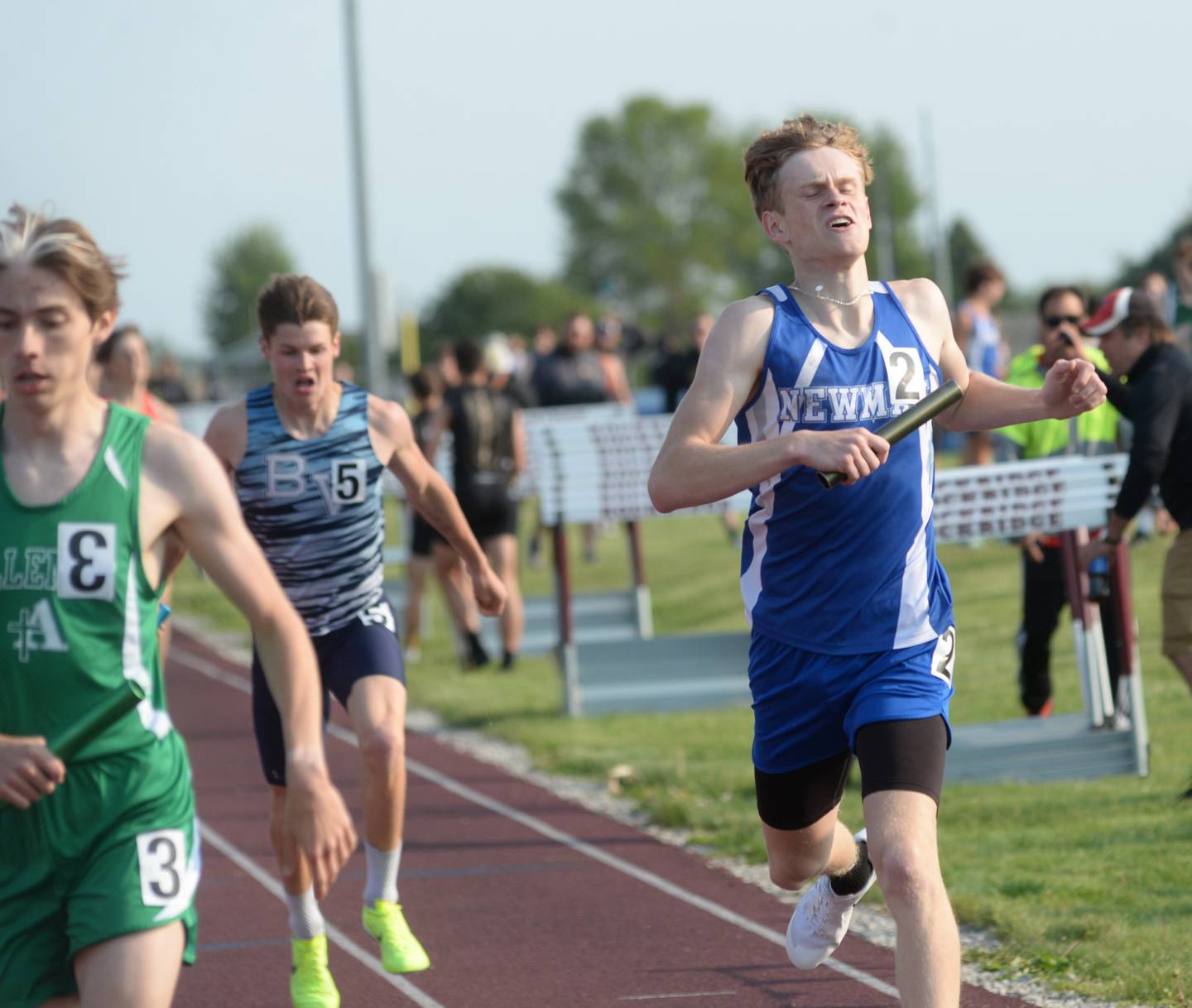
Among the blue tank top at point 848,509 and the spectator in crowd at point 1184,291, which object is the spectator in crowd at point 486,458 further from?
the blue tank top at point 848,509

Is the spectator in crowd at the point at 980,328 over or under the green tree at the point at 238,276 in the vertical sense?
under

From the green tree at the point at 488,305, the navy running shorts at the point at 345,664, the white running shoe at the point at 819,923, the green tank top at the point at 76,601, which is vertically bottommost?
the white running shoe at the point at 819,923

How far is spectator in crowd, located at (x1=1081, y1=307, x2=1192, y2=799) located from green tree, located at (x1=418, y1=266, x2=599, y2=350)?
81018 mm

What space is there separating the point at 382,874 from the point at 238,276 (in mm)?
139359

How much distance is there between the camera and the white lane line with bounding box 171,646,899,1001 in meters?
5.95

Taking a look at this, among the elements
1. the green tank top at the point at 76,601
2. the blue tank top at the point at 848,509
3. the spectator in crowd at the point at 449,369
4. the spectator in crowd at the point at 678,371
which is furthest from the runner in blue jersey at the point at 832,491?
the spectator in crowd at the point at 678,371

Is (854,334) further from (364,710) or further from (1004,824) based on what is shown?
(1004,824)

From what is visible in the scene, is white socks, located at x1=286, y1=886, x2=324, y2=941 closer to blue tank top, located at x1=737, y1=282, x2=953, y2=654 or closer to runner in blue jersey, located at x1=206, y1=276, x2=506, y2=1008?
runner in blue jersey, located at x1=206, y1=276, x2=506, y2=1008

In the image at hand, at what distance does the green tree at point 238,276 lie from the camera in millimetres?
140500

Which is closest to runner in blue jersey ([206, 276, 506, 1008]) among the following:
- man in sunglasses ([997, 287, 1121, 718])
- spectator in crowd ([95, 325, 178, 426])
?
man in sunglasses ([997, 287, 1121, 718])

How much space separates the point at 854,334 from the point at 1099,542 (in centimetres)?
395

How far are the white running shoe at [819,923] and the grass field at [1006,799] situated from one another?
818mm

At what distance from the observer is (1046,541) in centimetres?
929

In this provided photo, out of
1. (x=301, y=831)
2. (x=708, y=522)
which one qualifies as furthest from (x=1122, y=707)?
(x=708, y=522)
